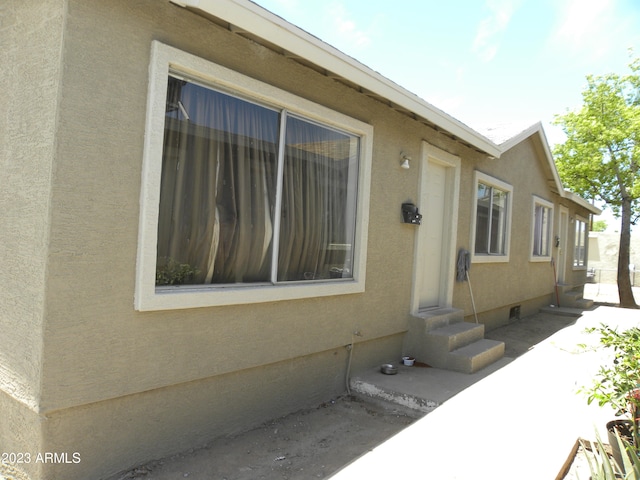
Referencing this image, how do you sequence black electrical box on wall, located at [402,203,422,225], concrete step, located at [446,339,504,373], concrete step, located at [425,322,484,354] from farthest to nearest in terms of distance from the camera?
black electrical box on wall, located at [402,203,422,225]
concrete step, located at [425,322,484,354]
concrete step, located at [446,339,504,373]

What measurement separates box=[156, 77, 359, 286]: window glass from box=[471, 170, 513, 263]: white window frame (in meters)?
3.45

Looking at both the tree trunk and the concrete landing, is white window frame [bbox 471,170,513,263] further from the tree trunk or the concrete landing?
the tree trunk

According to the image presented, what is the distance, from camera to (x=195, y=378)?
369 cm

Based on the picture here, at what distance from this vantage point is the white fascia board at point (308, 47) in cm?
328

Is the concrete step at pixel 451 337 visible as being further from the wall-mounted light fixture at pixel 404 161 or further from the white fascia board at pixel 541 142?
the white fascia board at pixel 541 142

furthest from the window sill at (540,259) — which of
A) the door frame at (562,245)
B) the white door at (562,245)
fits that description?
the white door at (562,245)

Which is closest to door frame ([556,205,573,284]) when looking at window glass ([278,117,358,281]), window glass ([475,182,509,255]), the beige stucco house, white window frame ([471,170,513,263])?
white window frame ([471,170,513,263])

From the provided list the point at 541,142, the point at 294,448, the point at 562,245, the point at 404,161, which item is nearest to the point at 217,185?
the point at 294,448

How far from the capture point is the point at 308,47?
4008mm

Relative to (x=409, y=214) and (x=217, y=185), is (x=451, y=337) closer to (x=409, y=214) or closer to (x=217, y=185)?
(x=409, y=214)

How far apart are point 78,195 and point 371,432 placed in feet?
10.9

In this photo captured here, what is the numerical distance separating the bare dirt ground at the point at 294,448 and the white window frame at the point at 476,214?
4123mm

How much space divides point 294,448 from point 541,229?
34.9 ft

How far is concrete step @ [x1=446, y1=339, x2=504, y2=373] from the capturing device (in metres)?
5.70
